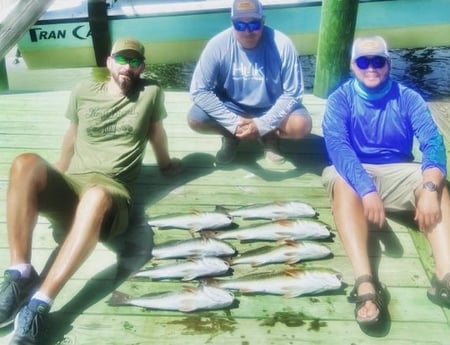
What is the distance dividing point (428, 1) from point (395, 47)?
854 millimetres

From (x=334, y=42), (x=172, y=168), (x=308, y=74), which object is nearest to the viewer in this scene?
(x=172, y=168)

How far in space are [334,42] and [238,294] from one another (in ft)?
10.7

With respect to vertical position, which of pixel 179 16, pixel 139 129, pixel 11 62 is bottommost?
pixel 11 62

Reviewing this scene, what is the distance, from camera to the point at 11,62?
10.5m

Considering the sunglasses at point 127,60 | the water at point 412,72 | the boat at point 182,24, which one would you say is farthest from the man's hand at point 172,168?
the water at point 412,72

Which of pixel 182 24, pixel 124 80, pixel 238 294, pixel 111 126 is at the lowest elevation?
pixel 182 24

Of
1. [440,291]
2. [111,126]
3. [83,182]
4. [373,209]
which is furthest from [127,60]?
[440,291]

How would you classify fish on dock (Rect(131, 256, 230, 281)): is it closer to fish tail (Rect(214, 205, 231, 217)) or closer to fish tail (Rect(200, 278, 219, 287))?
fish tail (Rect(200, 278, 219, 287))

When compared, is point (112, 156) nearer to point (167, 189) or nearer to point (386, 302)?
point (167, 189)

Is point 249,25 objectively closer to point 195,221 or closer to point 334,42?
point 195,221

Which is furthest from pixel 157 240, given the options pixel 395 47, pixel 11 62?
pixel 11 62

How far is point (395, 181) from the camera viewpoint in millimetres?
3301

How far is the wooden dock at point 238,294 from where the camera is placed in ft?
8.52

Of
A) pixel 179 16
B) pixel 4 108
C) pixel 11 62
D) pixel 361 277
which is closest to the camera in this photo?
pixel 361 277
